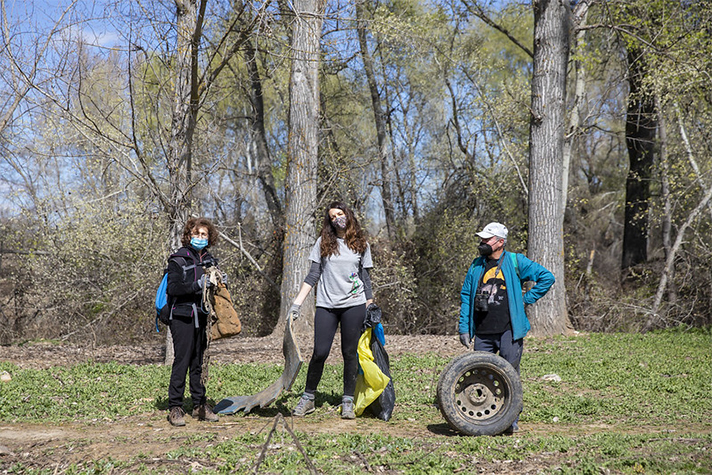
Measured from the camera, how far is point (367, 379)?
5773 mm

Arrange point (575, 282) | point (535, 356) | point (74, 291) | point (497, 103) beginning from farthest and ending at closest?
point (497, 103) < point (575, 282) < point (74, 291) < point (535, 356)

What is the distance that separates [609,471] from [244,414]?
3.25 metres

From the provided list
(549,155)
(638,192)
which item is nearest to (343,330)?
(549,155)

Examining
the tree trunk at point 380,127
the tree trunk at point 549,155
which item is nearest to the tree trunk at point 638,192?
the tree trunk at point 549,155

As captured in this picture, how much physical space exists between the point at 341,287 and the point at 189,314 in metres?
1.35

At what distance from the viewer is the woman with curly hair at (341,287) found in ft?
18.8

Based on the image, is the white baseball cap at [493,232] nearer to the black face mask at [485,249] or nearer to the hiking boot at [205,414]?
the black face mask at [485,249]

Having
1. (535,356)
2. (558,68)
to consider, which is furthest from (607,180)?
(535,356)

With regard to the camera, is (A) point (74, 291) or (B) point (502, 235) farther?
(A) point (74, 291)

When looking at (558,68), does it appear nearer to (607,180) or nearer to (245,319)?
(245,319)

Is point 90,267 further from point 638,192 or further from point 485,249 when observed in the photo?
point 638,192

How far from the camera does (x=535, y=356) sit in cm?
957

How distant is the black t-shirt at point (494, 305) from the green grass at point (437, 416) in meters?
0.91

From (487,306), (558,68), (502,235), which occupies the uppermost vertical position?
(558,68)
